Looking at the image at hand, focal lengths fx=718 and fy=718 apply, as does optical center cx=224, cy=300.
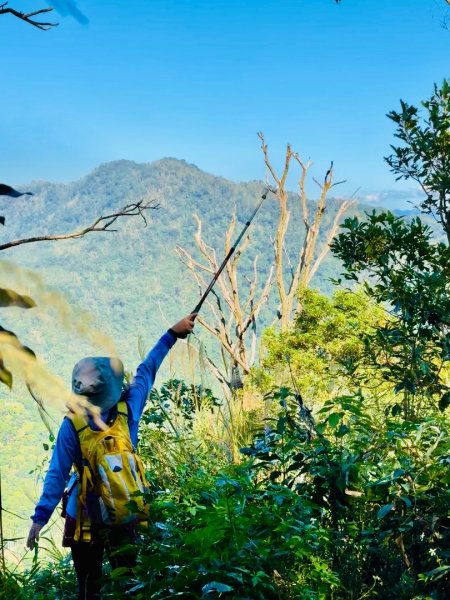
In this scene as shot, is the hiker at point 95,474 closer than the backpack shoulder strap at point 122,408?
Yes

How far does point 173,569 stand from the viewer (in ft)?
4.20

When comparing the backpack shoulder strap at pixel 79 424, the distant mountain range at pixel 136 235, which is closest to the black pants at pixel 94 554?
the backpack shoulder strap at pixel 79 424

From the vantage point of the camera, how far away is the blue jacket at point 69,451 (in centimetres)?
187

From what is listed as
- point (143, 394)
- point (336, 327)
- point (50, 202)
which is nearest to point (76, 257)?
point (50, 202)

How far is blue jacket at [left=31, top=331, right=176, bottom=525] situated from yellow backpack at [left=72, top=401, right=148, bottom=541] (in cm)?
4

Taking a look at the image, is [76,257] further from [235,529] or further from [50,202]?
[235,529]

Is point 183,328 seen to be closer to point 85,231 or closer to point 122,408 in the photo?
point 122,408

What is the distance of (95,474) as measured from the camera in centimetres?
181

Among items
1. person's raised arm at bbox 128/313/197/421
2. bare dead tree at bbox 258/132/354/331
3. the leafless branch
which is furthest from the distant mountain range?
the leafless branch

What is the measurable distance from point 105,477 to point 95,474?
4 centimetres

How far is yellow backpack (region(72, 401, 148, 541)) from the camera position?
179 centimetres

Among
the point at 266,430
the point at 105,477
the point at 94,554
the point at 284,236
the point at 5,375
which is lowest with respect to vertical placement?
the point at 5,375

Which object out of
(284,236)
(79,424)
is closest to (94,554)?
(79,424)

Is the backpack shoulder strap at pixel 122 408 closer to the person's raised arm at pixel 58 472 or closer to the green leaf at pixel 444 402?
the person's raised arm at pixel 58 472
